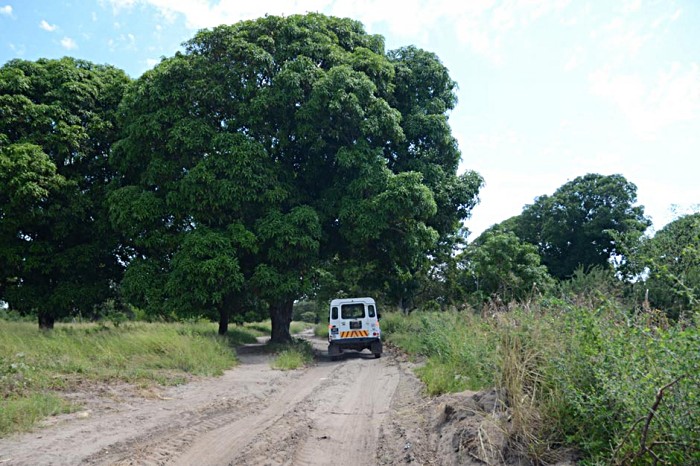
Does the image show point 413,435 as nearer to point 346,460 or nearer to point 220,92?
point 346,460

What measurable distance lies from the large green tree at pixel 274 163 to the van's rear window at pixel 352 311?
179 centimetres

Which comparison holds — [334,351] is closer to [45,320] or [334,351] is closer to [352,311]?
[352,311]

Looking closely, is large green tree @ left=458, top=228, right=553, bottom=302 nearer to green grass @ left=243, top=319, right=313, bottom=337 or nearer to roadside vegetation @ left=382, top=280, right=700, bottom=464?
roadside vegetation @ left=382, top=280, right=700, bottom=464

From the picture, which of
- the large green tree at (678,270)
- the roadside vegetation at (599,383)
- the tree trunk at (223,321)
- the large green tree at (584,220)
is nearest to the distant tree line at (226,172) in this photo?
the tree trunk at (223,321)

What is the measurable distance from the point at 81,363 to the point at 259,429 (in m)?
6.39

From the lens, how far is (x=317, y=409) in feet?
28.9

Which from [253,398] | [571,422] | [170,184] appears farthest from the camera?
[170,184]

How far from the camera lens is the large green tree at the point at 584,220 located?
4053 cm

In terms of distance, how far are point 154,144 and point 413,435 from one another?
16571 millimetres

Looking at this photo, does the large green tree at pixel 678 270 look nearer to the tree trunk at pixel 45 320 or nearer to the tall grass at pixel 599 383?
the tall grass at pixel 599 383

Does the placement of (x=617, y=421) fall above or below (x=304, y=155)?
below

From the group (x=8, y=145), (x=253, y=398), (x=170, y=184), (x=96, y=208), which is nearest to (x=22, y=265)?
(x=96, y=208)

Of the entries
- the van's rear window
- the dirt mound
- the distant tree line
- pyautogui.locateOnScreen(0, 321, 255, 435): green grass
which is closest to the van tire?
the van's rear window

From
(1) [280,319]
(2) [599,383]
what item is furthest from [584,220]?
(2) [599,383]
